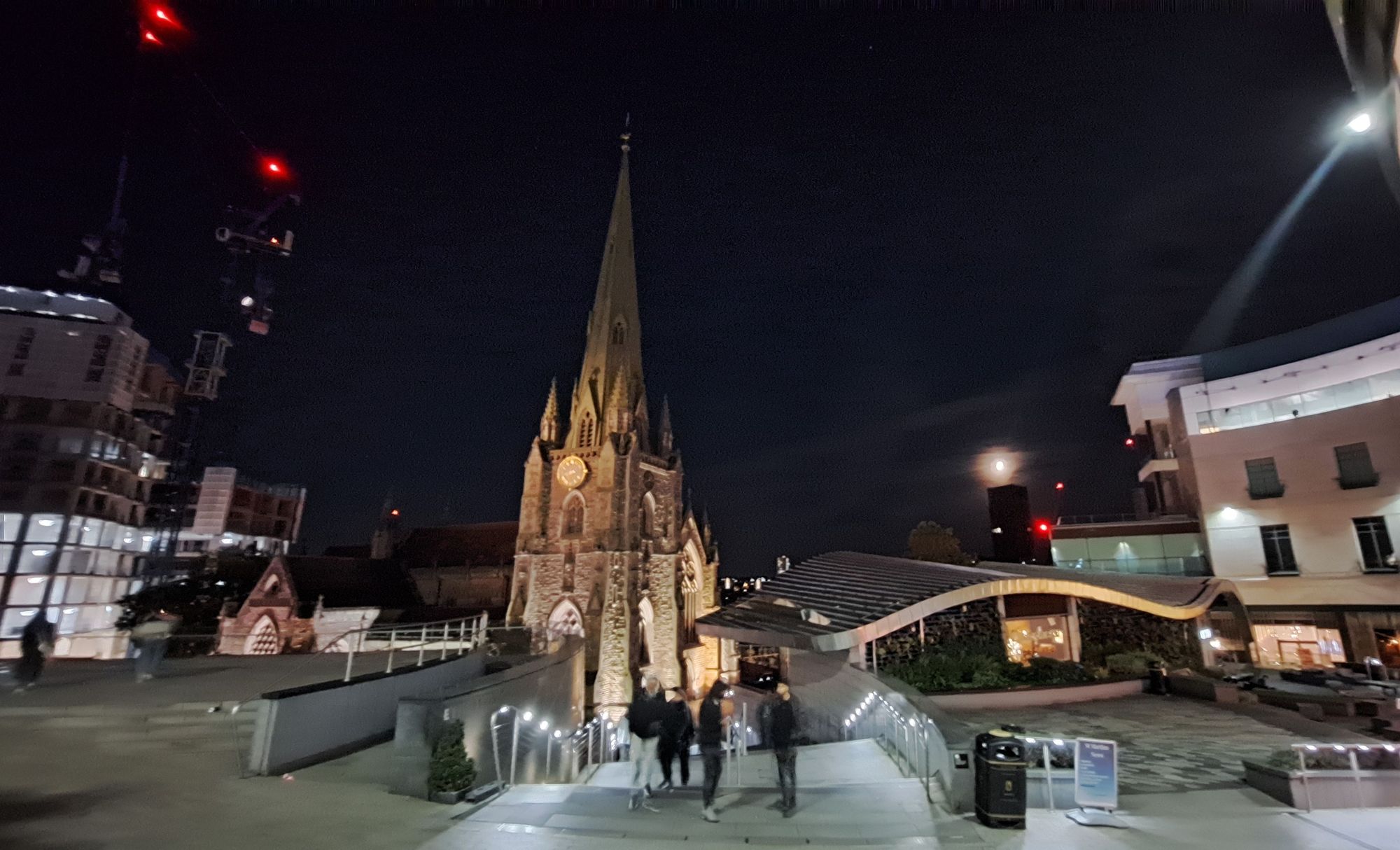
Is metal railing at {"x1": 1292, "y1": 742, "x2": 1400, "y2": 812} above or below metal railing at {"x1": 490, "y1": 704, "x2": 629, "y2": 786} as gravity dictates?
above

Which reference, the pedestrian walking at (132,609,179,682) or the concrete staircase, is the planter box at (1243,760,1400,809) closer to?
the concrete staircase

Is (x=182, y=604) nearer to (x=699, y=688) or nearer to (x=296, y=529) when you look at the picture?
(x=699, y=688)

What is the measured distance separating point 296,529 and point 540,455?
46.0 metres

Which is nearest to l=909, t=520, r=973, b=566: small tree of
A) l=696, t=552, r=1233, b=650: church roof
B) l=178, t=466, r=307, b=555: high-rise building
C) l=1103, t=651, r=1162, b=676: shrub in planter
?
l=696, t=552, r=1233, b=650: church roof

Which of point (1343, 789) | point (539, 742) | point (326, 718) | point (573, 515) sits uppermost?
point (573, 515)

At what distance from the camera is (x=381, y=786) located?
25.7ft

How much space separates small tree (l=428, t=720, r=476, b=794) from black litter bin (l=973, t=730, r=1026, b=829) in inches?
234

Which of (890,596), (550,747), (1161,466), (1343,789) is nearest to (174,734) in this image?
(550,747)

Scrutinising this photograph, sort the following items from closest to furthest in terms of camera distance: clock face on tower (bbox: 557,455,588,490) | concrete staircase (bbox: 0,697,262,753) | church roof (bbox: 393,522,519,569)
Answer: concrete staircase (bbox: 0,697,262,753), clock face on tower (bbox: 557,455,588,490), church roof (bbox: 393,522,519,569)

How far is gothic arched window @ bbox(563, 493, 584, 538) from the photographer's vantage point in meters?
42.1

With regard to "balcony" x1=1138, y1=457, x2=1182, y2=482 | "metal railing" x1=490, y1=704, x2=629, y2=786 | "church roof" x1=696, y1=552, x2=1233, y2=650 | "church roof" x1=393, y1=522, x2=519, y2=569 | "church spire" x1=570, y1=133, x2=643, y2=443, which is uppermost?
"church spire" x1=570, y1=133, x2=643, y2=443

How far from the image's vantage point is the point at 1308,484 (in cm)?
2389

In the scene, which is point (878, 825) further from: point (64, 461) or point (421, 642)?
point (64, 461)

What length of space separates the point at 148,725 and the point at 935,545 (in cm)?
2651
